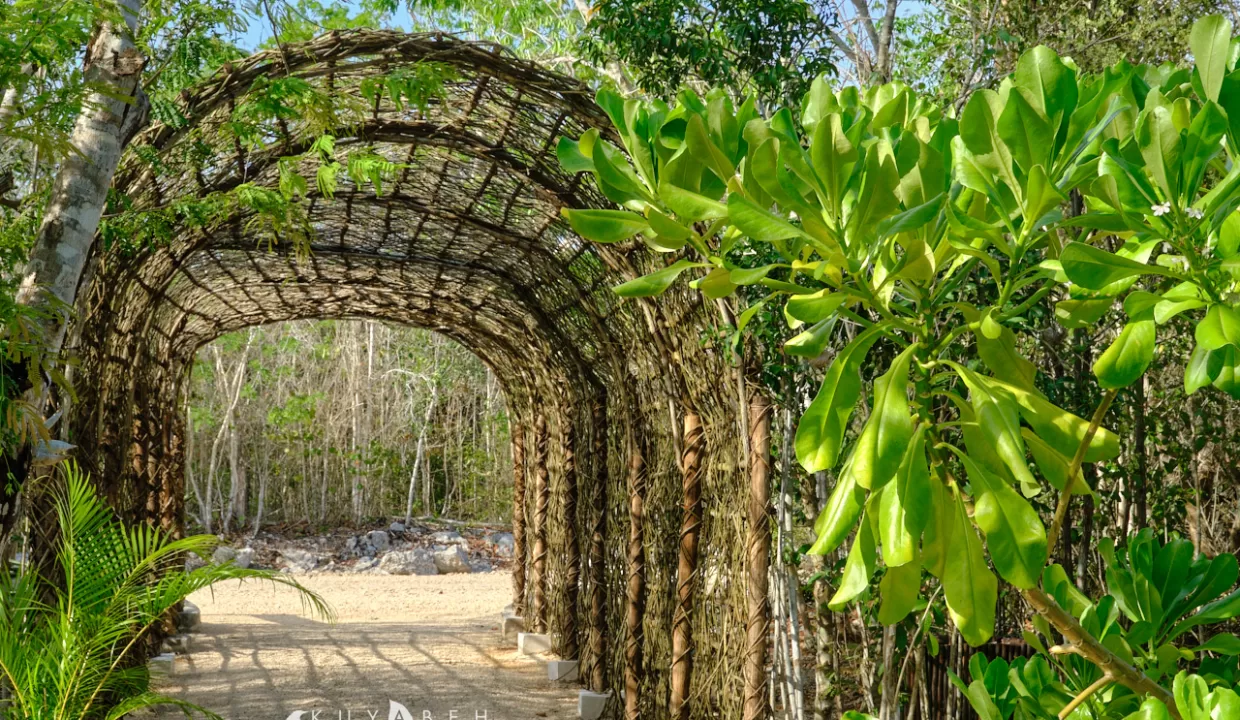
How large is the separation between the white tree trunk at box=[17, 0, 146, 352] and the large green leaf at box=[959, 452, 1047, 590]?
264 centimetres

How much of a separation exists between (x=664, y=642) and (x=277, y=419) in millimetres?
10197

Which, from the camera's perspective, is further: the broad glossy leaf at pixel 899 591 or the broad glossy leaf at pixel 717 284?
the broad glossy leaf at pixel 717 284

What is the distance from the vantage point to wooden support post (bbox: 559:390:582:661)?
22.1ft

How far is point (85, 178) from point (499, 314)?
4.38 metres

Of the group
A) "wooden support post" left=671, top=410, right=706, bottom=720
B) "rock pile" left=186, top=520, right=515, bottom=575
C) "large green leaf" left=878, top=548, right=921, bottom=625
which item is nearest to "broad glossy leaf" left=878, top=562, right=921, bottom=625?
"large green leaf" left=878, top=548, right=921, bottom=625

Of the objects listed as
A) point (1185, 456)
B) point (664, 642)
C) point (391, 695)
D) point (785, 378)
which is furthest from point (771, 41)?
point (391, 695)

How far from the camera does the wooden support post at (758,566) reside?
3.50 meters

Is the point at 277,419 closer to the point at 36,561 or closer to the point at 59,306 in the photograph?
the point at 36,561

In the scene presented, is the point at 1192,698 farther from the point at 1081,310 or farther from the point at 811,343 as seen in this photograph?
the point at 811,343

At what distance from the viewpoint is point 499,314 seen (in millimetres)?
7145

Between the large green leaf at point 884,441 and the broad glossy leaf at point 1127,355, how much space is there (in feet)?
0.53

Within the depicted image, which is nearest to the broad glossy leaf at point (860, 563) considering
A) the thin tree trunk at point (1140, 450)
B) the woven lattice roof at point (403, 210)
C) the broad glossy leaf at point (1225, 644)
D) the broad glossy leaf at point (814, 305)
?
the broad glossy leaf at point (814, 305)

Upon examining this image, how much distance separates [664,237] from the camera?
1021 millimetres

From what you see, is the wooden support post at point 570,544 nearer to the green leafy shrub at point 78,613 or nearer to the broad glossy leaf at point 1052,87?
the green leafy shrub at point 78,613
